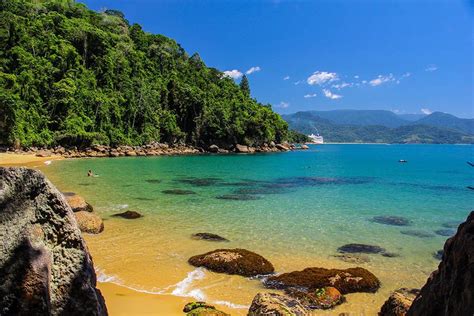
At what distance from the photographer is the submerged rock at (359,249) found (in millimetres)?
13822

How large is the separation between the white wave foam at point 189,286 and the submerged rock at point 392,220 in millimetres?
12829

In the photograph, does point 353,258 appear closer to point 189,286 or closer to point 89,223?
point 189,286

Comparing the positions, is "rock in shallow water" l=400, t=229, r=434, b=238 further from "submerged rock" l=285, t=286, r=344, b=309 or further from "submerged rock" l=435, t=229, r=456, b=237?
"submerged rock" l=285, t=286, r=344, b=309

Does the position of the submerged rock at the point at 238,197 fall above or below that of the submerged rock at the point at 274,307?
below

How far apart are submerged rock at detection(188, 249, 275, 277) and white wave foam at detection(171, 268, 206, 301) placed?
17.3 inches

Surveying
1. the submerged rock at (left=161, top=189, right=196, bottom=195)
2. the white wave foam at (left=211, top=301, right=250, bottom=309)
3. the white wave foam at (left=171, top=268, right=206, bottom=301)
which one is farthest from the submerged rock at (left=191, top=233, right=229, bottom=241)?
the submerged rock at (left=161, top=189, right=196, bottom=195)

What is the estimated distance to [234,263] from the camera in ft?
36.1

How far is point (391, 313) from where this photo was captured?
265 inches

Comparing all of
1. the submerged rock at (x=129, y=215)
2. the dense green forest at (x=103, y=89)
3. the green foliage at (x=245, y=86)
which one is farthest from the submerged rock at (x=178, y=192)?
the green foliage at (x=245, y=86)

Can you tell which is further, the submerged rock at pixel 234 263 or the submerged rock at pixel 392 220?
the submerged rock at pixel 392 220

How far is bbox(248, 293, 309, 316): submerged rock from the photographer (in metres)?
6.51

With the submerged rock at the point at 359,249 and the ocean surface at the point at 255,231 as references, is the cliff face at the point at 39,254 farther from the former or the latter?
the submerged rock at the point at 359,249

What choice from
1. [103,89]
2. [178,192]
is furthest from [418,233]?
[103,89]

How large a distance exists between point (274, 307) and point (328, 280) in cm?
385
